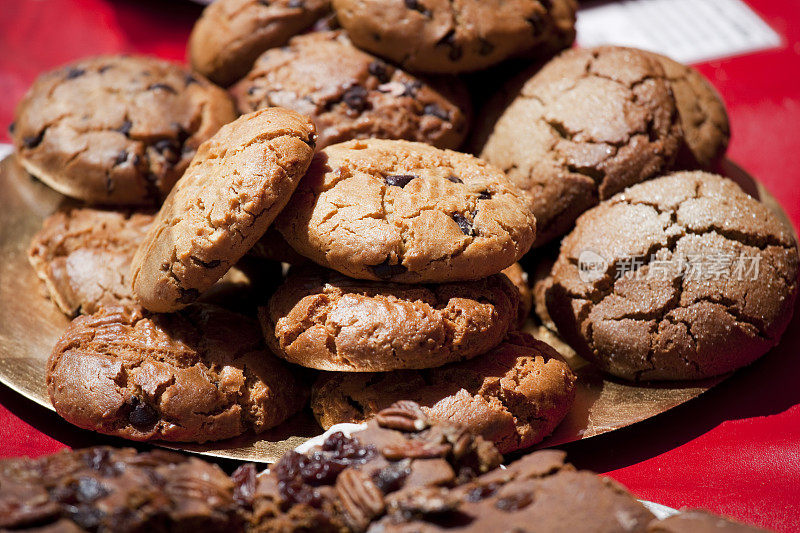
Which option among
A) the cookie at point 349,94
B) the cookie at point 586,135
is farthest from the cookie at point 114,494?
the cookie at point 586,135

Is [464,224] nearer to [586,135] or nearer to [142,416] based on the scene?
[586,135]

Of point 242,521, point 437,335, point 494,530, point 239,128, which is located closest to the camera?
point 494,530

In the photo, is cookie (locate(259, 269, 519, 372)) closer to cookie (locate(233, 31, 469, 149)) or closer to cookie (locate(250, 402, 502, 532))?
cookie (locate(250, 402, 502, 532))

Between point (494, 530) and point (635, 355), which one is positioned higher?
point (494, 530)

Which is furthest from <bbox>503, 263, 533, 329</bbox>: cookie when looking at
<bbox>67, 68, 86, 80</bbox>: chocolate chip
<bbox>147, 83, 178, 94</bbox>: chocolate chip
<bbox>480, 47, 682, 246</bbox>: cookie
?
<bbox>67, 68, 86, 80</bbox>: chocolate chip

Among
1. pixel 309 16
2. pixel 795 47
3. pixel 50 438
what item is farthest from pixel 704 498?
pixel 795 47

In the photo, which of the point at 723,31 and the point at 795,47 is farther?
the point at 723,31

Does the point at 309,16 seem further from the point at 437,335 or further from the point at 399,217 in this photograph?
the point at 437,335

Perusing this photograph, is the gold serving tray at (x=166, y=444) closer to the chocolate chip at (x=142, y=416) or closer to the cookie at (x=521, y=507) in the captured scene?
the chocolate chip at (x=142, y=416)
